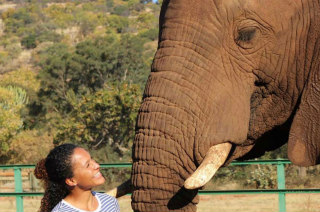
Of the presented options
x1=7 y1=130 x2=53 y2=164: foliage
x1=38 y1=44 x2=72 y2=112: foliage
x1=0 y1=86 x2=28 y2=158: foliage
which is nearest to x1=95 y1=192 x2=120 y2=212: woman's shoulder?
x1=7 y1=130 x2=53 y2=164: foliage

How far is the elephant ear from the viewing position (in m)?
4.37

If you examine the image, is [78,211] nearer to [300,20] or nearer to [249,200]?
[300,20]

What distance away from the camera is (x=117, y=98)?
842 inches

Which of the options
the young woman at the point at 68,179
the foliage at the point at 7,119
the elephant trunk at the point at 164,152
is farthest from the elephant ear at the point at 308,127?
the foliage at the point at 7,119

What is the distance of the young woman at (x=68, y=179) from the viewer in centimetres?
334

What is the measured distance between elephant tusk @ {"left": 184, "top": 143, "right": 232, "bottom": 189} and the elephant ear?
47 centimetres

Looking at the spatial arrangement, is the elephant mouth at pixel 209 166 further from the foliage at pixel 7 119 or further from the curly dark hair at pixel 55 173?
the foliage at pixel 7 119

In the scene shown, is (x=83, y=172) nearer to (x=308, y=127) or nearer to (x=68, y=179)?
(x=68, y=179)

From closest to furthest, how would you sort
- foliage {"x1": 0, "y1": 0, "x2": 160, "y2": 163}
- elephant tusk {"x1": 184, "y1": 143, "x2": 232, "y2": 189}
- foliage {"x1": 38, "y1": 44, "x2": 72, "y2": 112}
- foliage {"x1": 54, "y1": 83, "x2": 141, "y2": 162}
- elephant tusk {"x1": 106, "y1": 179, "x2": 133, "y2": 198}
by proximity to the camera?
1. elephant tusk {"x1": 184, "y1": 143, "x2": 232, "y2": 189}
2. elephant tusk {"x1": 106, "y1": 179, "x2": 133, "y2": 198}
3. foliage {"x1": 54, "y1": 83, "x2": 141, "y2": 162}
4. foliage {"x1": 0, "y1": 0, "x2": 160, "y2": 163}
5. foliage {"x1": 38, "y1": 44, "x2": 72, "y2": 112}

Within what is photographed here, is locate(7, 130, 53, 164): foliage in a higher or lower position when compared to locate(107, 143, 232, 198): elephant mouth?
lower

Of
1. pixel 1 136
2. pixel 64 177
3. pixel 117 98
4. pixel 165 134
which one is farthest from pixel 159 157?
pixel 1 136

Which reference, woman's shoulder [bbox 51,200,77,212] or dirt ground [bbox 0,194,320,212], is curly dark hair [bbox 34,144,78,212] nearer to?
woman's shoulder [bbox 51,200,77,212]

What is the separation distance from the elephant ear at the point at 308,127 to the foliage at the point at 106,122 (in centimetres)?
1660

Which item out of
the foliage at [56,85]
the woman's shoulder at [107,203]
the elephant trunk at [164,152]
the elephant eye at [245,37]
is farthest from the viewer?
the foliage at [56,85]
